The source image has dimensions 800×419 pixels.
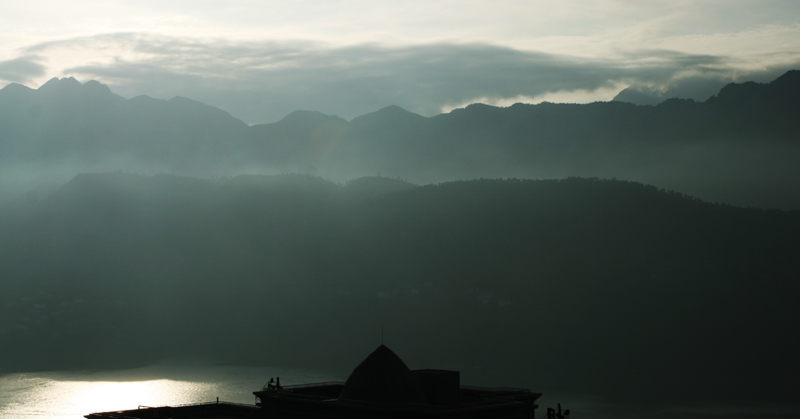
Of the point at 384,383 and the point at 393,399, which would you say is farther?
the point at 384,383

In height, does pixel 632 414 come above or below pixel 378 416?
below

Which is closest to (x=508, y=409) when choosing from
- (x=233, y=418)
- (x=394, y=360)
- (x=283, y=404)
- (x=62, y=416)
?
(x=394, y=360)

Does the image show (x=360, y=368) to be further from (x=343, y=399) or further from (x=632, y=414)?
(x=632, y=414)

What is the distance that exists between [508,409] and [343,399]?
44.4ft

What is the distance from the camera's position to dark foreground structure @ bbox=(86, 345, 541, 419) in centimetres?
6038

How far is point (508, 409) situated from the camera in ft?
211

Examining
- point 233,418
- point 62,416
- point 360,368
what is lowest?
point 62,416

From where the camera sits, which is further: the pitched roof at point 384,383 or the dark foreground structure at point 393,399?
the pitched roof at point 384,383

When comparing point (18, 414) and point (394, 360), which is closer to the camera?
point (394, 360)

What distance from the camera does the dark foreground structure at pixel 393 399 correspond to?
60.4 metres

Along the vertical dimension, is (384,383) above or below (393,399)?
above

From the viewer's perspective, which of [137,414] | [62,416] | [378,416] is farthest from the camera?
[62,416]

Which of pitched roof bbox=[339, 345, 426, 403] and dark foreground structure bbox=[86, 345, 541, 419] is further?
pitched roof bbox=[339, 345, 426, 403]

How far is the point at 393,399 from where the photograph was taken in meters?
61.4
